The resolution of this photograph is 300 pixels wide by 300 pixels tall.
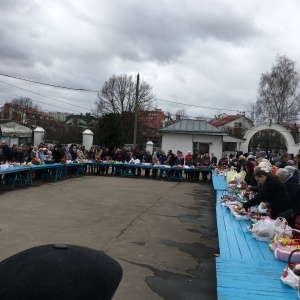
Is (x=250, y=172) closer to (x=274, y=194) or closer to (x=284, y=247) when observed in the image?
(x=274, y=194)

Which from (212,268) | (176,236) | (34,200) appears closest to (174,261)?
(212,268)

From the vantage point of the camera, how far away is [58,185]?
15.3 metres

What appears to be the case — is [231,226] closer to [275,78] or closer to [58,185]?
[58,185]

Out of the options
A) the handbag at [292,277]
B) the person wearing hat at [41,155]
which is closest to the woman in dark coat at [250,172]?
the handbag at [292,277]

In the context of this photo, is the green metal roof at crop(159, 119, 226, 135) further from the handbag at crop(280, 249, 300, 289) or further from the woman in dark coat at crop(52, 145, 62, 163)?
the handbag at crop(280, 249, 300, 289)

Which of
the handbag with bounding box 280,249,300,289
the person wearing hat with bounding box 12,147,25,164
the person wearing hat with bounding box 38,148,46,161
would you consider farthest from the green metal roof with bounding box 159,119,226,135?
the handbag with bounding box 280,249,300,289

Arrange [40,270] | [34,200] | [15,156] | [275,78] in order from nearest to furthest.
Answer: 1. [40,270]
2. [34,200]
3. [15,156]
4. [275,78]

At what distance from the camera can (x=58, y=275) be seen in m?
1.21

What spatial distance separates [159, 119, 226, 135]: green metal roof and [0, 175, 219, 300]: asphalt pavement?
13725mm

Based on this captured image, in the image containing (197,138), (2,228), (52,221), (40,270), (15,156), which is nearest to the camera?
(40,270)

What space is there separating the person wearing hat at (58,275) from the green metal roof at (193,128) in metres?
26.2

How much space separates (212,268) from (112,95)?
1789 inches

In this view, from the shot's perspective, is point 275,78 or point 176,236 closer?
point 176,236

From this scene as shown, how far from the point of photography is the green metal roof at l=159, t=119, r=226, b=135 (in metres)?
27.4
